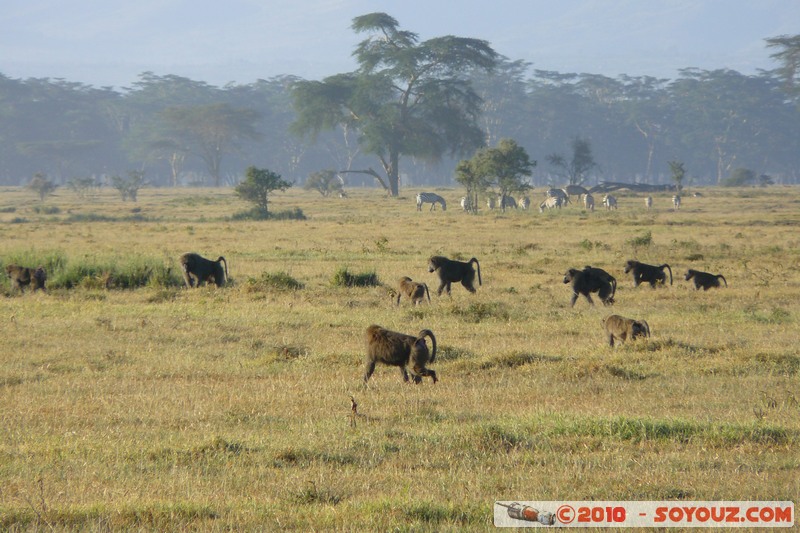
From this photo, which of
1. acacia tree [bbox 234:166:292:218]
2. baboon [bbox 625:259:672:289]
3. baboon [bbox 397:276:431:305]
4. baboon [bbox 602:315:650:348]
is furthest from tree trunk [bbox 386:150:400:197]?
baboon [bbox 602:315:650:348]

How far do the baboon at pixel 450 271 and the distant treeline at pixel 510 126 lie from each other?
249 feet

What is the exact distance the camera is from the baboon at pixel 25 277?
54.9ft

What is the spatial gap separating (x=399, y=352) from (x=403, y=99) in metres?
60.0

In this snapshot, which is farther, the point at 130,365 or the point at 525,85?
the point at 525,85

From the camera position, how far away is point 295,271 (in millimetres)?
19734

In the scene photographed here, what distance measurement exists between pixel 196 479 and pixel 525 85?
4015 inches

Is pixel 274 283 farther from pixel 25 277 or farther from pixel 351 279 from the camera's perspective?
pixel 25 277

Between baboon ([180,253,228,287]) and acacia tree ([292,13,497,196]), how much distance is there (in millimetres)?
47369

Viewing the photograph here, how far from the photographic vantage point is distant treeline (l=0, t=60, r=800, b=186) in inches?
3733

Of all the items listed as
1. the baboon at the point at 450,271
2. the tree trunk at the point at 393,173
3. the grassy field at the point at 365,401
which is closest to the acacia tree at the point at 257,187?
the grassy field at the point at 365,401

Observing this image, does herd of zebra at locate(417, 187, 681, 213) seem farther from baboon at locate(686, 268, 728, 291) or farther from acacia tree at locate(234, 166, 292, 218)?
baboon at locate(686, 268, 728, 291)

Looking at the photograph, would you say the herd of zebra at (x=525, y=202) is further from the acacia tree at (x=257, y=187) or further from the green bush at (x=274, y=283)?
the green bush at (x=274, y=283)

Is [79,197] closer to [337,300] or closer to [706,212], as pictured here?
[706,212]

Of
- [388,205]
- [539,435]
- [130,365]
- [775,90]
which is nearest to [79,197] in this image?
[388,205]
